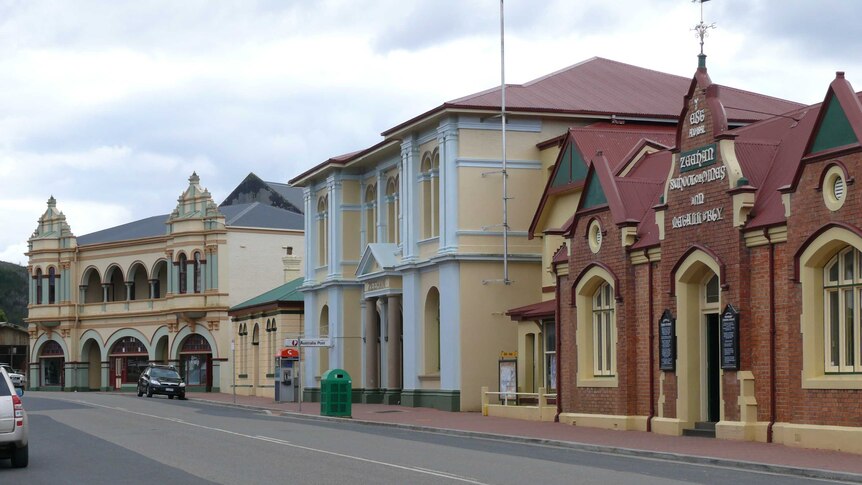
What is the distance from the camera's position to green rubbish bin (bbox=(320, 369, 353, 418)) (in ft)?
127

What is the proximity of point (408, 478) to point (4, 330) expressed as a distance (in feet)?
254

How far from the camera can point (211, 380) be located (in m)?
72.2

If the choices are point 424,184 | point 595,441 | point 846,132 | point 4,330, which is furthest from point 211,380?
point 846,132

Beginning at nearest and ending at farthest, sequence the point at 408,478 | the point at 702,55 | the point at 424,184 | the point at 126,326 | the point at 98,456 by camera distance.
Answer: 1. the point at 408,478
2. the point at 98,456
3. the point at 702,55
4. the point at 424,184
5. the point at 126,326

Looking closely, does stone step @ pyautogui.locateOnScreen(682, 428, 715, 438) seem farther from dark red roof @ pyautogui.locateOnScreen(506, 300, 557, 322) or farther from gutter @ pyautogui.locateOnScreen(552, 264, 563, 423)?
dark red roof @ pyautogui.locateOnScreen(506, 300, 557, 322)

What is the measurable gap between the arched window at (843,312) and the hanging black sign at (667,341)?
4.84m

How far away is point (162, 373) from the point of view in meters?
61.2

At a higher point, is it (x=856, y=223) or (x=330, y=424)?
(x=856, y=223)

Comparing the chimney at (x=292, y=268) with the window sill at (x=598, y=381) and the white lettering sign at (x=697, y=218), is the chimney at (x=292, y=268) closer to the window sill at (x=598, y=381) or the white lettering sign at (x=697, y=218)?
the window sill at (x=598, y=381)

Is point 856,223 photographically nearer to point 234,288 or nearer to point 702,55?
point 702,55

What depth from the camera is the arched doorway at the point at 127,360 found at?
77625 millimetres

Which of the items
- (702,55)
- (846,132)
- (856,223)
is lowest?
(856,223)

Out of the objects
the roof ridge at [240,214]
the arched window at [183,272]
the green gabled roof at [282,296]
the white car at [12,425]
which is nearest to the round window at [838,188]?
the white car at [12,425]

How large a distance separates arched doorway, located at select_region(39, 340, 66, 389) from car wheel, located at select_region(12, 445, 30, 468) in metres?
63.3
